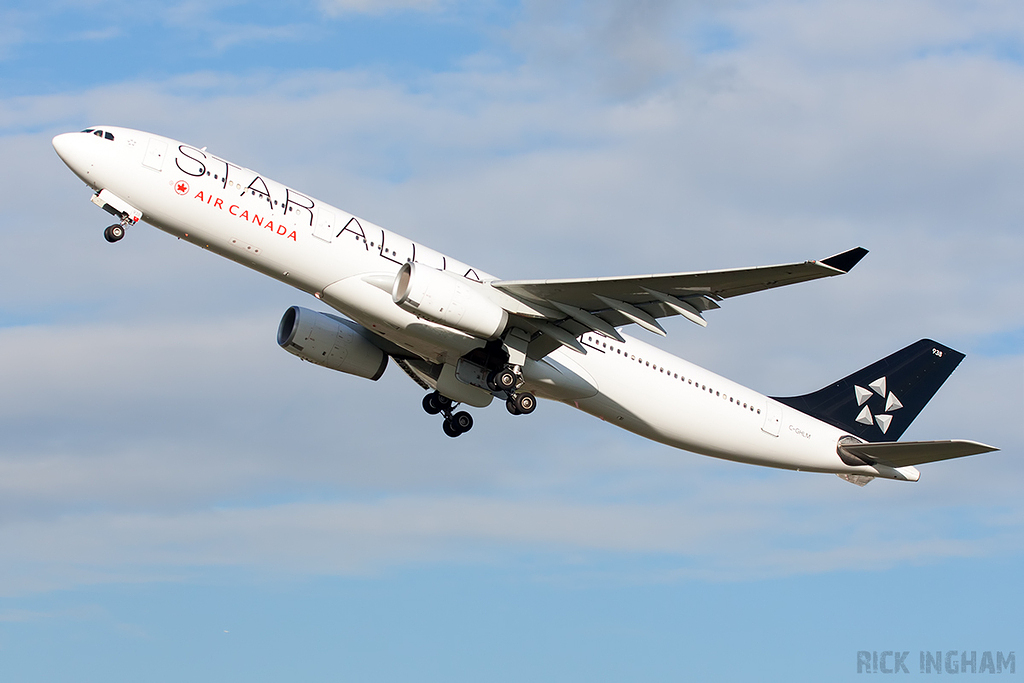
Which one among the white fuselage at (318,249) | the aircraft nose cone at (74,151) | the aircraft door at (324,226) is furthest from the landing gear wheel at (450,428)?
the aircraft nose cone at (74,151)

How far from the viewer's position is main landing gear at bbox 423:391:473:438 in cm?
3438

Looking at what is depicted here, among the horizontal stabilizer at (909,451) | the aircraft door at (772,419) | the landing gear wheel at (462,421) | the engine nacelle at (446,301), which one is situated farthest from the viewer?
the landing gear wheel at (462,421)

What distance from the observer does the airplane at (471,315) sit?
26906mm

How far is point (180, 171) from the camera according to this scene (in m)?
27.1

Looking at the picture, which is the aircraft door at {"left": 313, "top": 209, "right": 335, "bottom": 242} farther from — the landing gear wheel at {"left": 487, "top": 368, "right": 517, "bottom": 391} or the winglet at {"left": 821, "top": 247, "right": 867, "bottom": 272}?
the winglet at {"left": 821, "top": 247, "right": 867, "bottom": 272}

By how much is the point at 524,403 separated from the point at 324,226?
7.02m

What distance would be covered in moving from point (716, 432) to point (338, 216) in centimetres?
1256

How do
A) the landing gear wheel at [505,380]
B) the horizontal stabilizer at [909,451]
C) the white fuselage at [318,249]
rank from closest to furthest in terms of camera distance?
1. the white fuselage at [318,249]
2. the landing gear wheel at [505,380]
3. the horizontal stabilizer at [909,451]

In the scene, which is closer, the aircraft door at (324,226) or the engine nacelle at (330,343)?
the aircraft door at (324,226)

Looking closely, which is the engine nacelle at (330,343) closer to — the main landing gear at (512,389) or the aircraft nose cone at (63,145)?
the main landing gear at (512,389)

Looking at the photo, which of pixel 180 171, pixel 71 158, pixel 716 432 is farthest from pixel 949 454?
pixel 71 158

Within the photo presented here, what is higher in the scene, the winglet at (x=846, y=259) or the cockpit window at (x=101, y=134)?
the cockpit window at (x=101, y=134)

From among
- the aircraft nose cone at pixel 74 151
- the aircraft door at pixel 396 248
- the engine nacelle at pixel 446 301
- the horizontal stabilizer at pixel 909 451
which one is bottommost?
the horizontal stabilizer at pixel 909 451

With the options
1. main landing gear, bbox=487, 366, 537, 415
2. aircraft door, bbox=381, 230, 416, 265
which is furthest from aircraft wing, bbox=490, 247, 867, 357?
aircraft door, bbox=381, 230, 416, 265
